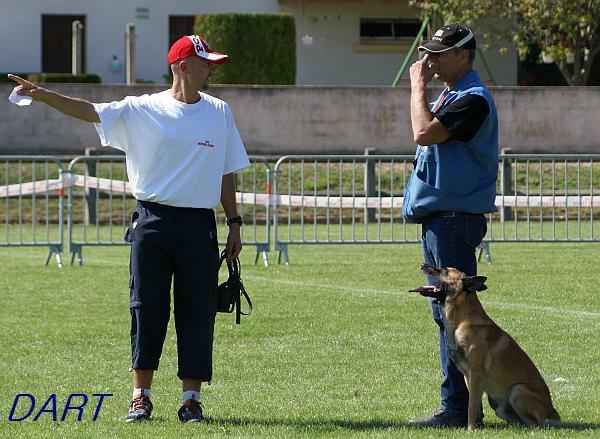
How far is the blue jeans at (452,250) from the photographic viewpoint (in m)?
6.84

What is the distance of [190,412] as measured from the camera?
7086 millimetres

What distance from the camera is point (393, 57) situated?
3684 cm

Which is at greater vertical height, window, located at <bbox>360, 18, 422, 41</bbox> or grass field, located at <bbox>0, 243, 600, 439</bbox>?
window, located at <bbox>360, 18, 422, 41</bbox>

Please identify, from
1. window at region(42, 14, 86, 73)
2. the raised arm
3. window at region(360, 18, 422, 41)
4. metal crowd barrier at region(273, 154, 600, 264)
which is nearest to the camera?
the raised arm

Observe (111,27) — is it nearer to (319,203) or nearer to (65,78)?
(65,78)

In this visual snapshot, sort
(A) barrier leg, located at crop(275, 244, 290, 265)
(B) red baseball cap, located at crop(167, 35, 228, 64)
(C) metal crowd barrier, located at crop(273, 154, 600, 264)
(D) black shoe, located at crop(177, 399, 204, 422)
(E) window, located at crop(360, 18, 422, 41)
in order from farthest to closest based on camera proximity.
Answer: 1. (E) window, located at crop(360, 18, 422, 41)
2. (C) metal crowd barrier, located at crop(273, 154, 600, 264)
3. (A) barrier leg, located at crop(275, 244, 290, 265)
4. (D) black shoe, located at crop(177, 399, 204, 422)
5. (B) red baseball cap, located at crop(167, 35, 228, 64)

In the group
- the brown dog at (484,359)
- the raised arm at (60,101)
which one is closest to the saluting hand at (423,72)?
the brown dog at (484,359)

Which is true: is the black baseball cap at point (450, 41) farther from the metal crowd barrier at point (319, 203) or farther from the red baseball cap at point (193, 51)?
the metal crowd barrier at point (319, 203)

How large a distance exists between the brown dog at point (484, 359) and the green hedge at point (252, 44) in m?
24.8

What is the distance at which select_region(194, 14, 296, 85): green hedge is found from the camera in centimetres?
3134

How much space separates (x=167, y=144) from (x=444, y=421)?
205 centimetres

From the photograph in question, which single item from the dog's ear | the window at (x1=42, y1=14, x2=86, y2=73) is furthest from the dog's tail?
the window at (x1=42, y1=14, x2=86, y2=73)

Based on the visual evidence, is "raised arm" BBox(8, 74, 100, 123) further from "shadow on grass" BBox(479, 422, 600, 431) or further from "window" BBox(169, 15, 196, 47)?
"window" BBox(169, 15, 196, 47)

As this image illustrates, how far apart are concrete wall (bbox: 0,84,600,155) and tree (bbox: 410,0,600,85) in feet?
10.9
